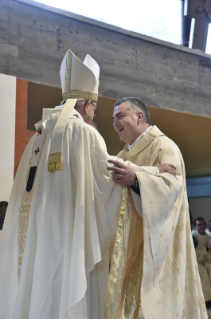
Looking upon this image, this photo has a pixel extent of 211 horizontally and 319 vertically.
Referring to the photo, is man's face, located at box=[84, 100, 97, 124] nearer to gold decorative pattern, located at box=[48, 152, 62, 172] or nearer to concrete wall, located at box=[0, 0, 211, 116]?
gold decorative pattern, located at box=[48, 152, 62, 172]

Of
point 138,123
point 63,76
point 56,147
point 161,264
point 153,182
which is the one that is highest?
point 63,76

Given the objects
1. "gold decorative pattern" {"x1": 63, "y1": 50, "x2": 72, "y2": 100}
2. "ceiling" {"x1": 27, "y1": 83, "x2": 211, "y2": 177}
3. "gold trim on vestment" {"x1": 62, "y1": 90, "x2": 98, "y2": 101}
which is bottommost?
"gold trim on vestment" {"x1": 62, "y1": 90, "x2": 98, "y2": 101}

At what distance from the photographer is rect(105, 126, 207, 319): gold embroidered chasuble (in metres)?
3.23

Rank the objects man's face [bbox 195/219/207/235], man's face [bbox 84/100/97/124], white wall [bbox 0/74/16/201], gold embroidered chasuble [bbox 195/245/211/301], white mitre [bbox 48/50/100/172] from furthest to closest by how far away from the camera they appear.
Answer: man's face [bbox 195/219/207/235], gold embroidered chasuble [bbox 195/245/211/301], white wall [bbox 0/74/16/201], man's face [bbox 84/100/97/124], white mitre [bbox 48/50/100/172]

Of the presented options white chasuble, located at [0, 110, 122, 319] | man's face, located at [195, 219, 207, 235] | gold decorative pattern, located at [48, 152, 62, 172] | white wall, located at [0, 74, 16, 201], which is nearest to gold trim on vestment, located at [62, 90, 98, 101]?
white chasuble, located at [0, 110, 122, 319]

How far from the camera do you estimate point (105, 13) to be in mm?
6531

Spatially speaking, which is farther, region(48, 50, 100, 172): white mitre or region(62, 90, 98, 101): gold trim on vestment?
region(62, 90, 98, 101): gold trim on vestment

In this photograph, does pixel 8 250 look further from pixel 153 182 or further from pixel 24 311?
pixel 153 182

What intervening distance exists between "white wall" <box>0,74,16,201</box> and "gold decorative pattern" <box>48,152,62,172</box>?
162cm

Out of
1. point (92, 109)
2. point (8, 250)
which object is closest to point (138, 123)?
point (92, 109)

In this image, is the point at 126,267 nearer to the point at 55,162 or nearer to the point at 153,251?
the point at 153,251

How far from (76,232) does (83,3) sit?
3.89 metres

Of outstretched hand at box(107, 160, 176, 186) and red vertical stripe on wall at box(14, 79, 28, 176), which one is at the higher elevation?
red vertical stripe on wall at box(14, 79, 28, 176)

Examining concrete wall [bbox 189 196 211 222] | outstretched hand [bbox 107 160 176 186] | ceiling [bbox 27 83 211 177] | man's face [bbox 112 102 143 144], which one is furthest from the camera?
concrete wall [bbox 189 196 211 222]
